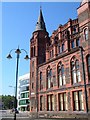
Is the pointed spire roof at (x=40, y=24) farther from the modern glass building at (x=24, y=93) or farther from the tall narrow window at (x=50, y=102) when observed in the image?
the modern glass building at (x=24, y=93)

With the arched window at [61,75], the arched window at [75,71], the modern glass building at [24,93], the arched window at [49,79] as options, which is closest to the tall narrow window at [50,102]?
the arched window at [49,79]

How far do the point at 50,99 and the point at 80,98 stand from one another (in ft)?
36.0

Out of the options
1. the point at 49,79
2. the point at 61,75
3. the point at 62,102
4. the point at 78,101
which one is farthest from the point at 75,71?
the point at 49,79

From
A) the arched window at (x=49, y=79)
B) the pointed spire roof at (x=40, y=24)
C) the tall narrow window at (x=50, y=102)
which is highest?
the pointed spire roof at (x=40, y=24)

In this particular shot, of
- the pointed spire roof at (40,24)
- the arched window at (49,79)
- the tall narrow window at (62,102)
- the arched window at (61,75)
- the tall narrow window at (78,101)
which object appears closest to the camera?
the tall narrow window at (78,101)

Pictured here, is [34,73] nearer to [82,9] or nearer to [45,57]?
[45,57]

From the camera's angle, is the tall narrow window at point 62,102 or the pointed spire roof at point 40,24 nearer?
the tall narrow window at point 62,102

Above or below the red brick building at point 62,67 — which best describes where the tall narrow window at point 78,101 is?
below

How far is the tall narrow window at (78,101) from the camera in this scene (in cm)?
3666

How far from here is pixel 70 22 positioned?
47969mm

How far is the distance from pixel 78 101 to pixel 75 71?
5552 mm

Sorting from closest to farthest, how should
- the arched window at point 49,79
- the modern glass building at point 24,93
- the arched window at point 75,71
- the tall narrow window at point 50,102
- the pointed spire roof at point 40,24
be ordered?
the arched window at point 75,71 < the tall narrow window at point 50,102 < the arched window at point 49,79 < the pointed spire roof at point 40,24 < the modern glass building at point 24,93

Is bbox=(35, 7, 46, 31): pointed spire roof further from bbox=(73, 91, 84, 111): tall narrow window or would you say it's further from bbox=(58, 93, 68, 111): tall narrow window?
bbox=(73, 91, 84, 111): tall narrow window

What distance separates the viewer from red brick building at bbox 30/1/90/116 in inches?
1432
